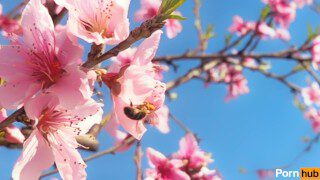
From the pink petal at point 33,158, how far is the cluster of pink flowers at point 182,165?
930 mm

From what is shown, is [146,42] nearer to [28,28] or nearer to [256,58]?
[28,28]

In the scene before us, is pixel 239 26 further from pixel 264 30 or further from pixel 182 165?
pixel 182 165

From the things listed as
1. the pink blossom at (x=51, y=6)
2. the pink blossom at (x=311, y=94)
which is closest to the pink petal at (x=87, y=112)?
the pink blossom at (x=51, y=6)

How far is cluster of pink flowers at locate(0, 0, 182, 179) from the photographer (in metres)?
1.18

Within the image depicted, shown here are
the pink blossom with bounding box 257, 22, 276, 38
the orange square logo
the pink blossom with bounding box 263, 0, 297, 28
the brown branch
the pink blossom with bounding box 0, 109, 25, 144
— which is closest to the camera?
the brown branch

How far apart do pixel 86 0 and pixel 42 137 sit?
44 centimetres

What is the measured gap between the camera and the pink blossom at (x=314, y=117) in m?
5.74

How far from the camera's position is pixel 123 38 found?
117 cm

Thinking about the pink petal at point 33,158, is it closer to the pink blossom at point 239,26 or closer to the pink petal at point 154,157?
the pink petal at point 154,157

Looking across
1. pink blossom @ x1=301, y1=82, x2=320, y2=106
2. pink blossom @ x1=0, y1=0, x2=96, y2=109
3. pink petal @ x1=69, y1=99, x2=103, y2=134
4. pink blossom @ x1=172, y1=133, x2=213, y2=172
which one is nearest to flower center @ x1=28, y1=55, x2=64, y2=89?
pink blossom @ x1=0, y1=0, x2=96, y2=109

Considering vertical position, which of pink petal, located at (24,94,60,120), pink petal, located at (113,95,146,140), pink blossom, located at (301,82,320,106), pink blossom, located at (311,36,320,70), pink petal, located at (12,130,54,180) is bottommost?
pink petal, located at (12,130,54,180)

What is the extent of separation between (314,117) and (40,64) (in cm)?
514

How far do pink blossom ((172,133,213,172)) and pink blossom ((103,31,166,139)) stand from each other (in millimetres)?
1014

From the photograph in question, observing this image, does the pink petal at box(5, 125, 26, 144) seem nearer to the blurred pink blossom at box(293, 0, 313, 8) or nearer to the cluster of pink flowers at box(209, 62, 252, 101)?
the cluster of pink flowers at box(209, 62, 252, 101)
